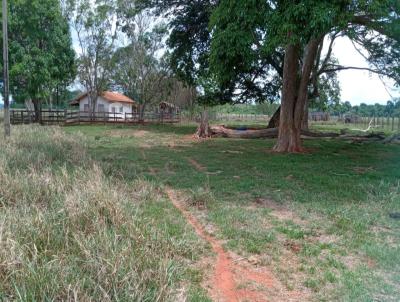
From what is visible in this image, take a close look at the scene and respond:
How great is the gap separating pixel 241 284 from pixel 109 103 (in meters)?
43.9

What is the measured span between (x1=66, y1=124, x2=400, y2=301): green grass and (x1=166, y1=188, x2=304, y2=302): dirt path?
17cm

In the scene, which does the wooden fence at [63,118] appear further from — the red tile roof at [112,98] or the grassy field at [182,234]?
the grassy field at [182,234]

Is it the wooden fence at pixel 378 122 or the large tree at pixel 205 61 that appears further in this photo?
the wooden fence at pixel 378 122

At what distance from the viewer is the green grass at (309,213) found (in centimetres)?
411

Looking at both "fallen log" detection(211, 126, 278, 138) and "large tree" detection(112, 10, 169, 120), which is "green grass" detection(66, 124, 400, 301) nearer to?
"fallen log" detection(211, 126, 278, 138)

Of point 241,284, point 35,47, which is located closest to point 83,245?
point 241,284

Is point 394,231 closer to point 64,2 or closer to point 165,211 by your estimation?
point 165,211

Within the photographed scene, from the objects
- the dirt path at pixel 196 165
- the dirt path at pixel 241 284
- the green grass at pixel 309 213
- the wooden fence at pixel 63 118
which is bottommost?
the dirt path at pixel 241 284

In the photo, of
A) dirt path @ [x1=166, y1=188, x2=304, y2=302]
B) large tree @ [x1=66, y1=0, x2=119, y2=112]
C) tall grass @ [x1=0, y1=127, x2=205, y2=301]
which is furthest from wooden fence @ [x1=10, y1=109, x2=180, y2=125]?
dirt path @ [x1=166, y1=188, x2=304, y2=302]

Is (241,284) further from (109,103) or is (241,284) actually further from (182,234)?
(109,103)

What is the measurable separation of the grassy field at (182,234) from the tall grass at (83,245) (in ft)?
0.04

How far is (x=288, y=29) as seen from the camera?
820cm

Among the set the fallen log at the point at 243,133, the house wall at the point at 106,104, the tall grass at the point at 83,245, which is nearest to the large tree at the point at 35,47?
the fallen log at the point at 243,133

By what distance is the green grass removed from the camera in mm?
4105
